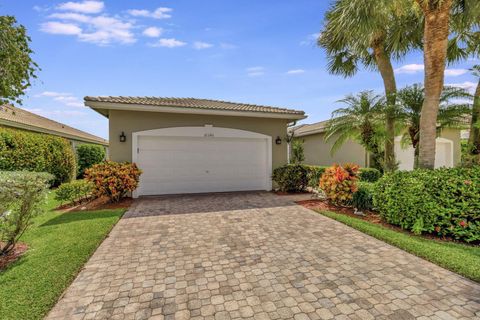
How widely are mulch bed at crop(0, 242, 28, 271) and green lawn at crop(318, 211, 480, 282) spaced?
7.01 metres

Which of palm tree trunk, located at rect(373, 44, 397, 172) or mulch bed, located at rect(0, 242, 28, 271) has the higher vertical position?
palm tree trunk, located at rect(373, 44, 397, 172)

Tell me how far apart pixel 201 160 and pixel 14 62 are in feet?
21.8

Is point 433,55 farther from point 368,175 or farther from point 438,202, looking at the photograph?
point 368,175

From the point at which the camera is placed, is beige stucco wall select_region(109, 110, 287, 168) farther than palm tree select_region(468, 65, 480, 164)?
Yes

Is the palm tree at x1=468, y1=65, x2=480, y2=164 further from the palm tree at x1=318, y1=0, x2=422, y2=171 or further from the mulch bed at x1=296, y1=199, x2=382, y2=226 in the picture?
the mulch bed at x1=296, y1=199, x2=382, y2=226

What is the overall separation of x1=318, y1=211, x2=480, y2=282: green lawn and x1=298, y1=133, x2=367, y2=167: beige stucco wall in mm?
8172

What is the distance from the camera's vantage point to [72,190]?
827 cm

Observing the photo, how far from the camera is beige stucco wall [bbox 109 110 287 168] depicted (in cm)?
965

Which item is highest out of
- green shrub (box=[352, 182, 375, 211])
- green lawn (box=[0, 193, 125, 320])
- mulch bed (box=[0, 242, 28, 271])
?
green shrub (box=[352, 182, 375, 211])

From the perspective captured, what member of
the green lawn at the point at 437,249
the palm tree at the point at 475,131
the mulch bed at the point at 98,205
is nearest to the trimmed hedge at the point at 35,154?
the mulch bed at the point at 98,205

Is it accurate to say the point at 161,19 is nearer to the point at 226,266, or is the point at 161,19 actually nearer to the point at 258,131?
the point at 258,131

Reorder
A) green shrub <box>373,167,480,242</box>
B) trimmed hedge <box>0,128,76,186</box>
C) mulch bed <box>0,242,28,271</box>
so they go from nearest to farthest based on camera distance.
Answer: mulch bed <box>0,242,28,271</box>, green shrub <box>373,167,480,242</box>, trimmed hedge <box>0,128,76,186</box>

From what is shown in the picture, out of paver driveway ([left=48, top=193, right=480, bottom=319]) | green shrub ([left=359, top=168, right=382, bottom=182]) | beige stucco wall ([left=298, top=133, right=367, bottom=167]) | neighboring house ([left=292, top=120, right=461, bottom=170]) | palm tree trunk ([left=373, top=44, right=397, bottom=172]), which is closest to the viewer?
paver driveway ([left=48, top=193, right=480, bottom=319])

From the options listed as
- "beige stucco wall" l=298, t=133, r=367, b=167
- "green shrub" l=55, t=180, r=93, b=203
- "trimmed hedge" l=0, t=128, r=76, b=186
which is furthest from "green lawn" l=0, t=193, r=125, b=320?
"beige stucco wall" l=298, t=133, r=367, b=167
